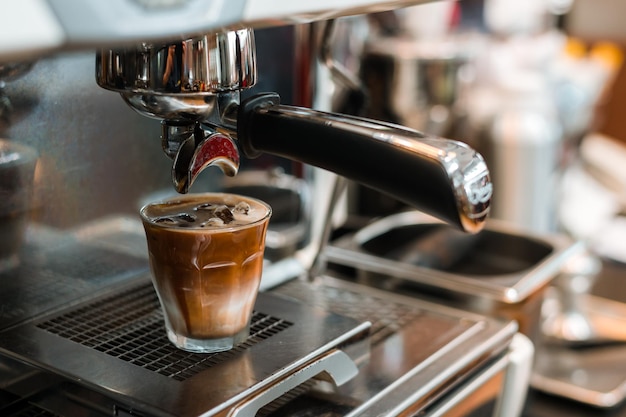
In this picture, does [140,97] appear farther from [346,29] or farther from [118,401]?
[346,29]

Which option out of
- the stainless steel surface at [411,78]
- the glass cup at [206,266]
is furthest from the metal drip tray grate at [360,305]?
the stainless steel surface at [411,78]

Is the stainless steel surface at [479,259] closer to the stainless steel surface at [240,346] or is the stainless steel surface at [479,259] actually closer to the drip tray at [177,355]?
the stainless steel surface at [240,346]

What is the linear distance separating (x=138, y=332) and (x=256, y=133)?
0.15m

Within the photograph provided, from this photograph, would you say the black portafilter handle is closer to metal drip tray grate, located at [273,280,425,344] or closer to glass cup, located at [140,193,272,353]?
glass cup, located at [140,193,272,353]

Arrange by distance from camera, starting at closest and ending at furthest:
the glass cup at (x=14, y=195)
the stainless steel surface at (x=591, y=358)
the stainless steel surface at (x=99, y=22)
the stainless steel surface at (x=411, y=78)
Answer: the stainless steel surface at (x=99, y=22)
the glass cup at (x=14, y=195)
the stainless steel surface at (x=591, y=358)
the stainless steel surface at (x=411, y=78)

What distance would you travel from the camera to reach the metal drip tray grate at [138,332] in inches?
18.8

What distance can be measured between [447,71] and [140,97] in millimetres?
582

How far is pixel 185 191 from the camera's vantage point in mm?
451

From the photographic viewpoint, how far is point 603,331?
98 cm

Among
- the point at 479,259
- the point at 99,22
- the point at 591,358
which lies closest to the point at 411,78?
the point at 479,259

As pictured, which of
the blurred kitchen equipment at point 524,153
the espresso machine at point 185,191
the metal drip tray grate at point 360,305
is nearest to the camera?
the espresso machine at point 185,191

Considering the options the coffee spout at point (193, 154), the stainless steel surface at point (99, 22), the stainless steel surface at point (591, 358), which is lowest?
the stainless steel surface at point (591, 358)

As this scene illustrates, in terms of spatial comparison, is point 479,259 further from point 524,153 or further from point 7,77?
point 7,77

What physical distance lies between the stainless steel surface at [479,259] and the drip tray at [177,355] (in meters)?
0.18
